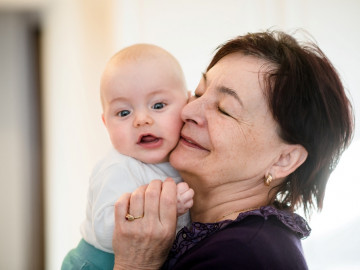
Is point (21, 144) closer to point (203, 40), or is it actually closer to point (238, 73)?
point (203, 40)

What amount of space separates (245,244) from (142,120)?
19.5 inches

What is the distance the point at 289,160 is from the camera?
51.3 inches

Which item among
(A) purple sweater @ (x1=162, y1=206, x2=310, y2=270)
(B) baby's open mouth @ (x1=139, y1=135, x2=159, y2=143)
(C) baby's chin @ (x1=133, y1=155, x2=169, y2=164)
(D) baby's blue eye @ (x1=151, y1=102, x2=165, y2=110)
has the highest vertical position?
(D) baby's blue eye @ (x1=151, y1=102, x2=165, y2=110)

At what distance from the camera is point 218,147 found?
4.09 feet

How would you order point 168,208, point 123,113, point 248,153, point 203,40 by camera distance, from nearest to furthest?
point 168,208 → point 248,153 → point 123,113 → point 203,40

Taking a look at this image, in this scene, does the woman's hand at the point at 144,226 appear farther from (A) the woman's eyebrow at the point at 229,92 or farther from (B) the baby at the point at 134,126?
(A) the woman's eyebrow at the point at 229,92

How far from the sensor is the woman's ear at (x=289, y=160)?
128cm

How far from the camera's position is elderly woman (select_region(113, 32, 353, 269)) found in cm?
117

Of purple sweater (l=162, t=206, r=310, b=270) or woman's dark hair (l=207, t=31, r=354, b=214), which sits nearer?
purple sweater (l=162, t=206, r=310, b=270)

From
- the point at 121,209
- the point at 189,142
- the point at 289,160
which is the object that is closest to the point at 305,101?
the point at 289,160

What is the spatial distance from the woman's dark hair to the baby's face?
10.5 inches

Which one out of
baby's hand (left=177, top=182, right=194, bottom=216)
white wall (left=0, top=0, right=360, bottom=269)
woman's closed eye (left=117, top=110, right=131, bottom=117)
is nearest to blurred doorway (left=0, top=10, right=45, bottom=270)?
white wall (left=0, top=0, right=360, bottom=269)

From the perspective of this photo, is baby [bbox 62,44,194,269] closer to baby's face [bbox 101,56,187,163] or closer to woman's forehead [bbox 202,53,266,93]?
baby's face [bbox 101,56,187,163]

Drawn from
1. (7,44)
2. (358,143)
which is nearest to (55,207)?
(7,44)
